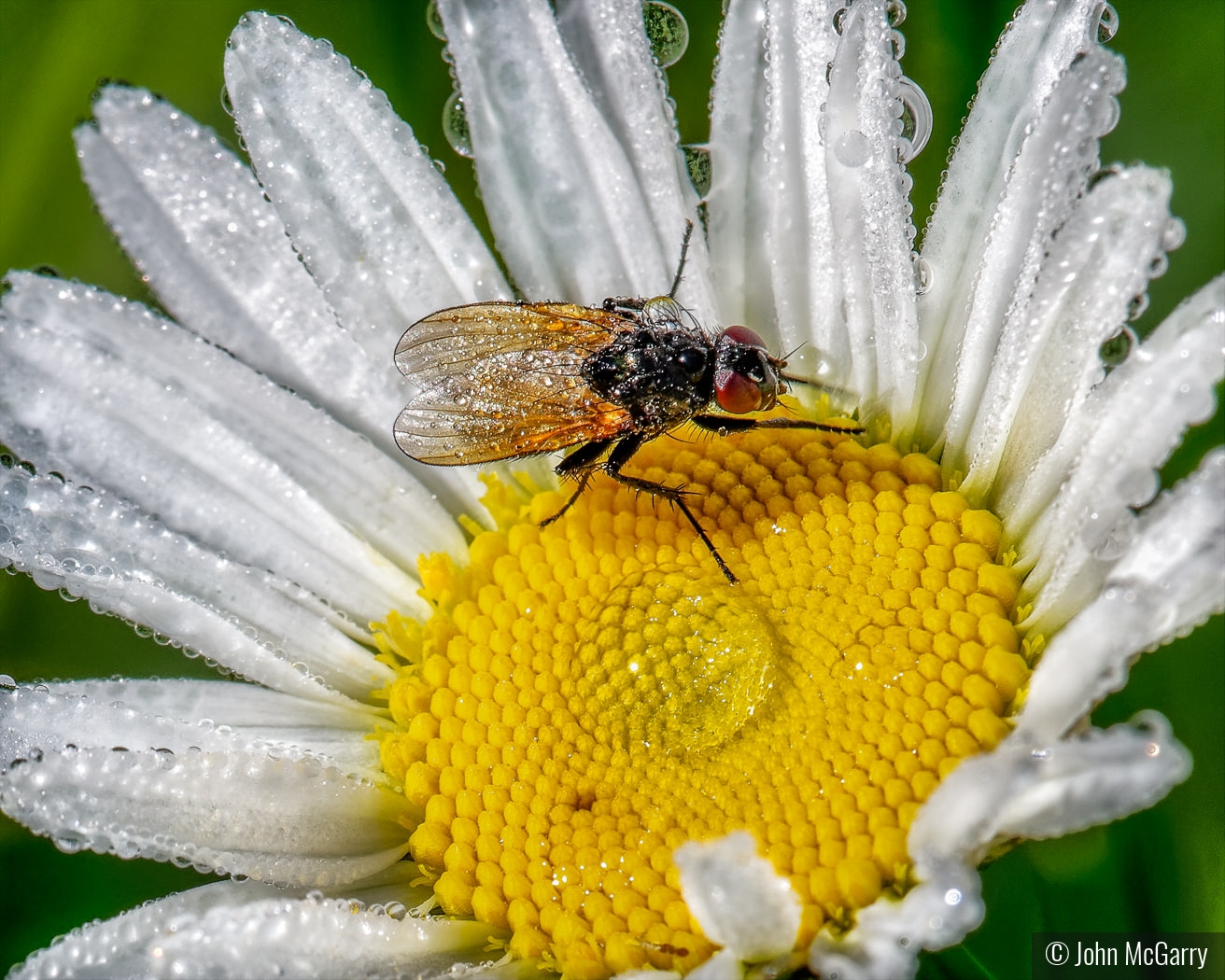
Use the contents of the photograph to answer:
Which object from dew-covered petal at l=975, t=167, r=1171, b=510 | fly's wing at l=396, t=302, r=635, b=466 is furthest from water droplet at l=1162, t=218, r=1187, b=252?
fly's wing at l=396, t=302, r=635, b=466

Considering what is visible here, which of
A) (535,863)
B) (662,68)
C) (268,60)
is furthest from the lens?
(662,68)

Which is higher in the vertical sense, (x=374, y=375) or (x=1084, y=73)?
(x=1084, y=73)

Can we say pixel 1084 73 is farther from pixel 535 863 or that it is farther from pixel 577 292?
pixel 535 863

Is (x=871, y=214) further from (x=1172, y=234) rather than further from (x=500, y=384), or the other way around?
(x=500, y=384)

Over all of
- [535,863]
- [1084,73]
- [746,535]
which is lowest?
[535,863]

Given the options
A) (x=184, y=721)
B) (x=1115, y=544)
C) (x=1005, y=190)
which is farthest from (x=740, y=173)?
(x=184, y=721)

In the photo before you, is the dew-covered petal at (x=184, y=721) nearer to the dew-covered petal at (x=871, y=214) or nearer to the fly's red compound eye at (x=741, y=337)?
the fly's red compound eye at (x=741, y=337)

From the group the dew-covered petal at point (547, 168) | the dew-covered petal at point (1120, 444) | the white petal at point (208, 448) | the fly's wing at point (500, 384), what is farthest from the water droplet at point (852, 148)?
the white petal at point (208, 448)

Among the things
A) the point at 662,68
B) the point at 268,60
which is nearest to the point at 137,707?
the point at 268,60
